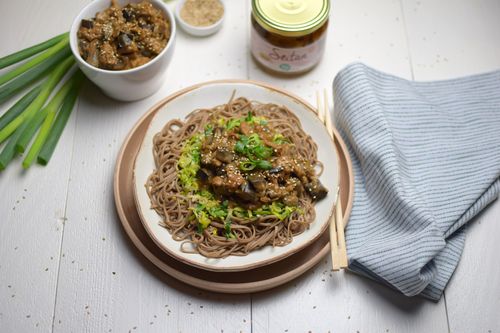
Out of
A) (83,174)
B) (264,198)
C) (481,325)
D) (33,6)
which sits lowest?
(481,325)

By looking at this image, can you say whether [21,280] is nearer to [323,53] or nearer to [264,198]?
[264,198]

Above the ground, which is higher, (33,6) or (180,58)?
(33,6)

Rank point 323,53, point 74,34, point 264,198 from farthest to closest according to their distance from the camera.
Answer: point 323,53 → point 74,34 → point 264,198

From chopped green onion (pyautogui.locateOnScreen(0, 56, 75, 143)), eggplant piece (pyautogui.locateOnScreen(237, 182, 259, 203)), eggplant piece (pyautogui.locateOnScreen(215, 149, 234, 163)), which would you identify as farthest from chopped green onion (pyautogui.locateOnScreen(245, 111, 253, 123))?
chopped green onion (pyautogui.locateOnScreen(0, 56, 75, 143))

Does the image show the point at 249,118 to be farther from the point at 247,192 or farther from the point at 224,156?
the point at 247,192

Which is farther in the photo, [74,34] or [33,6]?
[33,6]

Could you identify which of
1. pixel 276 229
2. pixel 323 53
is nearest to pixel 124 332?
pixel 276 229

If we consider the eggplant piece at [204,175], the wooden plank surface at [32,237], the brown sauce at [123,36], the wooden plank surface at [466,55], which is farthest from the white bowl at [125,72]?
the wooden plank surface at [466,55]
